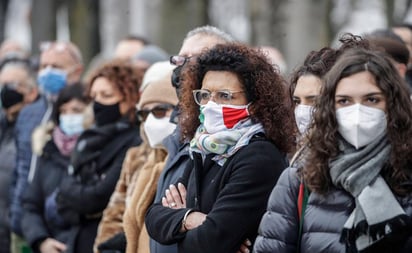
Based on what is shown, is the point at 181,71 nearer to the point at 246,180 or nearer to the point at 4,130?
the point at 246,180

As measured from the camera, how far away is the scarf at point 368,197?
5.56 m

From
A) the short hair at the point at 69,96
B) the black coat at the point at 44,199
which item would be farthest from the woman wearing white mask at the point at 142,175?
the short hair at the point at 69,96

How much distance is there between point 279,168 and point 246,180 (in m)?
0.23

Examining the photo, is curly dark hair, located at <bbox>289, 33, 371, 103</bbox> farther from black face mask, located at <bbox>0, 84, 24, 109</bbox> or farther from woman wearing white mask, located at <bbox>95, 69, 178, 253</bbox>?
black face mask, located at <bbox>0, 84, 24, 109</bbox>

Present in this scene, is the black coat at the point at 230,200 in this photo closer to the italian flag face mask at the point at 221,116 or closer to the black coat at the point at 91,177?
the italian flag face mask at the point at 221,116

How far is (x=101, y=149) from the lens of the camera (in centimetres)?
919

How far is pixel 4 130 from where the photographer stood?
11.9 meters

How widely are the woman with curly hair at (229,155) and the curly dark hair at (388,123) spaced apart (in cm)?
60

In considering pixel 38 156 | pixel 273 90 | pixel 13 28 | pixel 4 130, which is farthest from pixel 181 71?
pixel 13 28

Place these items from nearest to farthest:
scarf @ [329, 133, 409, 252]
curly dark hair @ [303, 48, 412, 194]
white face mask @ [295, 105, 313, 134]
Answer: scarf @ [329, 133, 409, 252]
curly dark hair @ [303, 48, 412, 194]
white face mask @ [295, 105, 313, 134]

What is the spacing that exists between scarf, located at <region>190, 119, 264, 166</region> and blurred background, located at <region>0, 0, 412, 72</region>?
1173 centimetres

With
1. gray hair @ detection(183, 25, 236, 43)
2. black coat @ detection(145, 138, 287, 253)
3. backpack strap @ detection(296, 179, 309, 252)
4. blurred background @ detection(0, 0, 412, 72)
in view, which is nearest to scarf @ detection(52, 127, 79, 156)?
gray hair @ detection(183, 25, 236, 43)

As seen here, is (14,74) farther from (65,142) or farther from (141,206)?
(141,206)

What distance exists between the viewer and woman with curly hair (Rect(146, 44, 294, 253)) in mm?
6391
